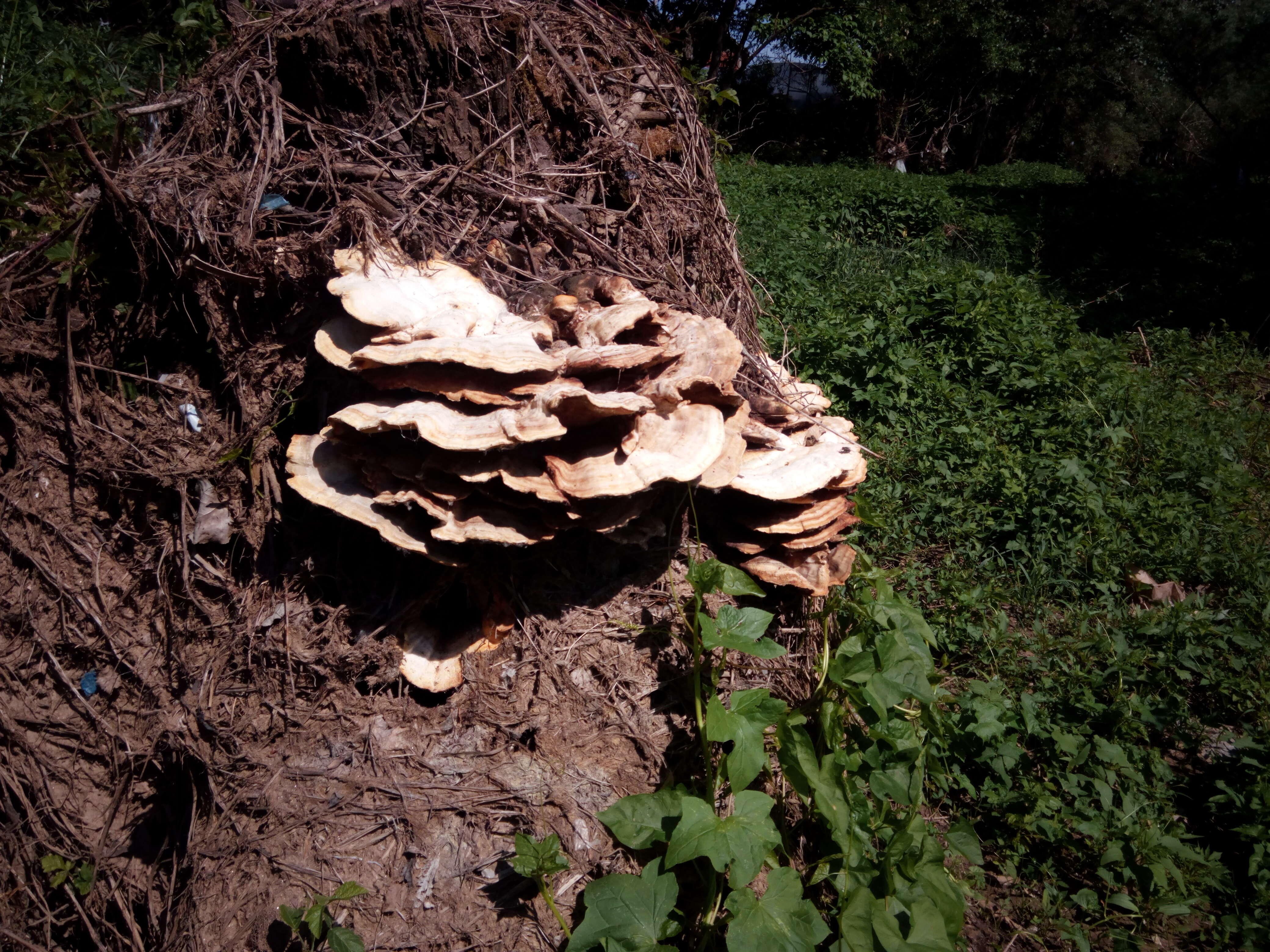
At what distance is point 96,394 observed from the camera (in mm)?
3158

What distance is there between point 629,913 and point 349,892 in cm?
87

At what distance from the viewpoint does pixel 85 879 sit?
2.86 metres

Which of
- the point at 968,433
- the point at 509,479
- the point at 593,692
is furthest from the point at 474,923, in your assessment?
the point at 968,433

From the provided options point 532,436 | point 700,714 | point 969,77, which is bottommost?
point 700,714

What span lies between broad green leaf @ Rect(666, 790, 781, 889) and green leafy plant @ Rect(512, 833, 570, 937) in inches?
13.6

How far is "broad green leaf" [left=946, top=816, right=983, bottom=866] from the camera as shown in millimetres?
2656

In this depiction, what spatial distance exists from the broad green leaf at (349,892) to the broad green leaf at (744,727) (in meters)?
1.17

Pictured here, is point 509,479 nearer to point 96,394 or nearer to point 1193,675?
point 96,394

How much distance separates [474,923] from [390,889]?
29cm

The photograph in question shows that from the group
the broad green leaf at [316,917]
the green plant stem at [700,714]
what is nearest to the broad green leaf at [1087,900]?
the green plant stem at [700,714]

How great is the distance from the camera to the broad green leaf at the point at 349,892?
7.43ft

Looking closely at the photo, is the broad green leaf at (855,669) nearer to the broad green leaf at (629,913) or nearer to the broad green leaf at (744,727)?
the broad green leaf at (744,727)

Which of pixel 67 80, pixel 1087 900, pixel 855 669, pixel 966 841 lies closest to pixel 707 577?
pixel 855 669

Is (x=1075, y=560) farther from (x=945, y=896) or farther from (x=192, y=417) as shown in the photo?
(x=192, y=417)
